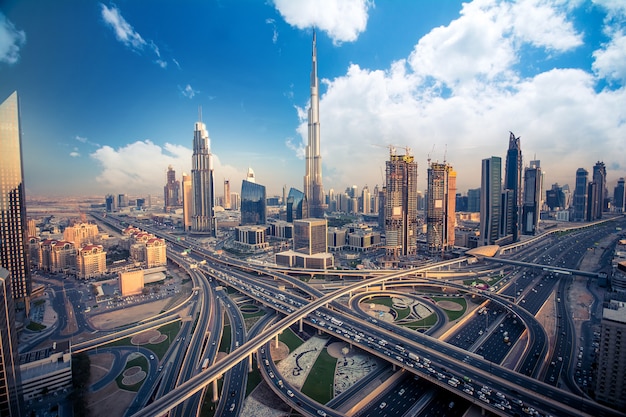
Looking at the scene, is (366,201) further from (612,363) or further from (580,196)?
(612,363)

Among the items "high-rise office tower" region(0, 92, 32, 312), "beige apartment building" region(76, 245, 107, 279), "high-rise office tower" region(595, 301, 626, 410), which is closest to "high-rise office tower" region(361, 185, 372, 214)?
"beige apartment building" region(76, 245, 107, 279)

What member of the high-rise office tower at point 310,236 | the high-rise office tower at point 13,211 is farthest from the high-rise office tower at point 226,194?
the high-rise office tower at point 13,211

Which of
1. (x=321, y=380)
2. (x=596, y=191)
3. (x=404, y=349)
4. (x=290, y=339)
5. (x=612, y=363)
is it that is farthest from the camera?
(x=596, y=191)

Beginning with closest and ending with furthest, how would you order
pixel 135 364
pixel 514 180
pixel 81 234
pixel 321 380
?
pixel 321 380 → pixel 135 364 → pixel 81 234 → pixel 514 180

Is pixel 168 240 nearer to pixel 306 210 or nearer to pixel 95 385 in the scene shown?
pixel 306 210

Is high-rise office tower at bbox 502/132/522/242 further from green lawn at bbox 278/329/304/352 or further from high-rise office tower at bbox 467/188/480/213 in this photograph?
green lawn at bbox 278/329/304/352

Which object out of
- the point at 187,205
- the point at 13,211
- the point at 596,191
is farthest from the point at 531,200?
the point at 13,211
